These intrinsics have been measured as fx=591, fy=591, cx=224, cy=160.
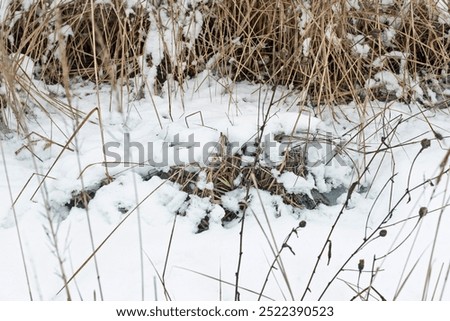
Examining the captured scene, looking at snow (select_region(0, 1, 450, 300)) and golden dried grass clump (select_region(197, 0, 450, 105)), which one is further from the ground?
golden dried grass clump (select_region(197, 0, 450, 105))

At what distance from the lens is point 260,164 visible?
7.13 feet

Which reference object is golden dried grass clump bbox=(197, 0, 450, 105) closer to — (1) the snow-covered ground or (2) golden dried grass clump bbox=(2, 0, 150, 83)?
(1) the snow-covered ground

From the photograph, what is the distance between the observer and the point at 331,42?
2428 mm

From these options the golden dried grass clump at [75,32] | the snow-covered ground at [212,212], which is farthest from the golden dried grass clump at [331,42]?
the golden dried grass clump at [75,32]

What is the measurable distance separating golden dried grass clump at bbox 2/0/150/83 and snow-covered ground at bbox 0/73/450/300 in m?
0.16

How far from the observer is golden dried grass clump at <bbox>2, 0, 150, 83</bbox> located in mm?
2527

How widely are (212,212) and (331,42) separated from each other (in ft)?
3.00

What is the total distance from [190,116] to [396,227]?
95cm

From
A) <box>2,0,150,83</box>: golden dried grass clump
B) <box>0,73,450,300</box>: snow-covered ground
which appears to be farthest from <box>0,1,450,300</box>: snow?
<box>2,0,150,83</box>: golden dried grass clump

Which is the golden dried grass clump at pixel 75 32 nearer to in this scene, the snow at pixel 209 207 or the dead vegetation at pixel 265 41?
the dead vegetation at pixel 265 41

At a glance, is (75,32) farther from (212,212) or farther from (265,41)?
(212,212)

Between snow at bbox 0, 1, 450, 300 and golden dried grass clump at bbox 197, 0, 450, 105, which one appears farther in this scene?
golden dried grass clump at bbox 197, 0, 450, 105

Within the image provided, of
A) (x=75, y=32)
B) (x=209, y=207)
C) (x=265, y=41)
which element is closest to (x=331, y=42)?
(x=265, y=41)

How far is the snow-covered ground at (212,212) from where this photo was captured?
172 cm
